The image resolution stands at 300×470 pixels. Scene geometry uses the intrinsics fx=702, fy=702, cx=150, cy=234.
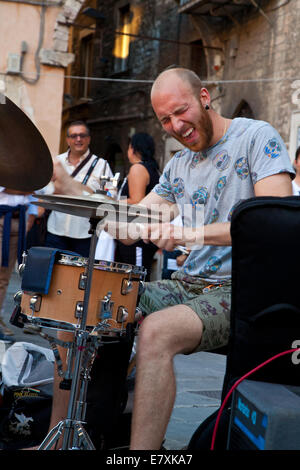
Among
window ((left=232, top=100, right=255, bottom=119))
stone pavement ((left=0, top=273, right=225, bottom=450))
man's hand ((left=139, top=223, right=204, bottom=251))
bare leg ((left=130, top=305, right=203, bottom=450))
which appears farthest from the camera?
window ((left=232, top=100, right=255, bottom=119))

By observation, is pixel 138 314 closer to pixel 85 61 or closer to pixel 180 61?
pixel 180 61

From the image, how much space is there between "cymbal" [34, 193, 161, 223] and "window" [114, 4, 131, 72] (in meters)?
16.9

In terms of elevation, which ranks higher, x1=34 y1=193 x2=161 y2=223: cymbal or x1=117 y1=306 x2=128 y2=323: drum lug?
x1=34 y1=193 x2=161 y2=223: cymbal

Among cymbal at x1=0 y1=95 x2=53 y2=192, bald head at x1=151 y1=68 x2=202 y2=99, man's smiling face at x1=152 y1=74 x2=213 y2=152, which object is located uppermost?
bald head at x1=151 y1=68 x2=202 y2=99

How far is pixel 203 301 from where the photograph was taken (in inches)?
106

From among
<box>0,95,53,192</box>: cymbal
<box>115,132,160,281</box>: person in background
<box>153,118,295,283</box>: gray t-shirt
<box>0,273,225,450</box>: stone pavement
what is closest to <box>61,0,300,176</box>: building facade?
<box>115,132,160,281</box>: person in background

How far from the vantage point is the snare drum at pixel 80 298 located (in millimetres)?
2658

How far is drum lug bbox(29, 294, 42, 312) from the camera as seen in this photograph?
106 inches

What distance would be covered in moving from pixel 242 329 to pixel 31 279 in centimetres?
94

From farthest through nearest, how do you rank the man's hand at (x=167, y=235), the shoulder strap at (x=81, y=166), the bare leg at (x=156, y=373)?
the shoulder strap at (x=81, y=166) → the man's hand at (x=167, y=235) → the bare leg at (x=156, y=373)

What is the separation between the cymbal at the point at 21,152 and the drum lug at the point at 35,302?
17.7 inches

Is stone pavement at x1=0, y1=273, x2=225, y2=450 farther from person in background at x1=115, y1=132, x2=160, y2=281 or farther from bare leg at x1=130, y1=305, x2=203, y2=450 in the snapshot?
person in background at x1=115, y1=132, x2=160, y2=281

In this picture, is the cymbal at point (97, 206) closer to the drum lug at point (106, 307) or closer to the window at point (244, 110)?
the drum lug at point (106, 307)

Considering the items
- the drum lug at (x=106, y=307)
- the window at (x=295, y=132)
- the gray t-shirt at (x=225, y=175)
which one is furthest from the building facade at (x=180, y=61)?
the drum lug at (x=106, y=307)
